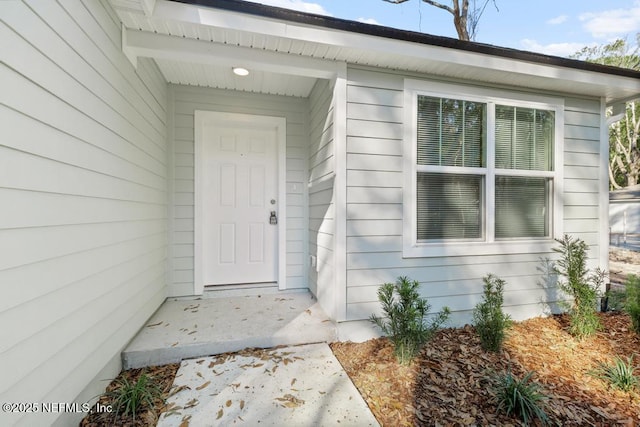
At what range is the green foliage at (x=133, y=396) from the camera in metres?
1.65

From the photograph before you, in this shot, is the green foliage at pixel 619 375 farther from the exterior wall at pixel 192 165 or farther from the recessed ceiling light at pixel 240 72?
the recessed ceiling light at pixel 240 72

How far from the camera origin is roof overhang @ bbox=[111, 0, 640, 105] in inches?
78.0

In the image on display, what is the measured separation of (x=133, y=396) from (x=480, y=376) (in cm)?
232

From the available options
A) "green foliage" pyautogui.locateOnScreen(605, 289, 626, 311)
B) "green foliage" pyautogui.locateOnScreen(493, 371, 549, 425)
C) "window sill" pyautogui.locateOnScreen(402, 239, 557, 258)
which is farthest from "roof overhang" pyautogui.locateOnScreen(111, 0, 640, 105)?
"green foliage" pyautogui.locateOnScreen(493, 371, 549, 425)

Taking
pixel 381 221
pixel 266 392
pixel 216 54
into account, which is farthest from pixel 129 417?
pixel 216 54

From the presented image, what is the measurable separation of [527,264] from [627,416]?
4.90 ft

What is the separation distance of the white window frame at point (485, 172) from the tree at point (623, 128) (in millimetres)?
13557

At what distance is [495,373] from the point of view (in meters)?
2.03

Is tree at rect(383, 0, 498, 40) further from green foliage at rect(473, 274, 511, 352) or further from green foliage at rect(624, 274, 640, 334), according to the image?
green foliage at rect(473, 274, 511, 352)

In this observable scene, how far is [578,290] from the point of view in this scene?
2.68 metres

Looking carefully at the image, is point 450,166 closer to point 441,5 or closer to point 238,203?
point 238,203

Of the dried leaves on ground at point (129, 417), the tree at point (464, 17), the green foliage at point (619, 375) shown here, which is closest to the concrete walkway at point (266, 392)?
the dried leaves on ground at point (129, 417)

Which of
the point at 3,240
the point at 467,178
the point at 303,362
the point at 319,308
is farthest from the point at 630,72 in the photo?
the point at 3,240

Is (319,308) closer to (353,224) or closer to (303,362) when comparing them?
(303,362)
